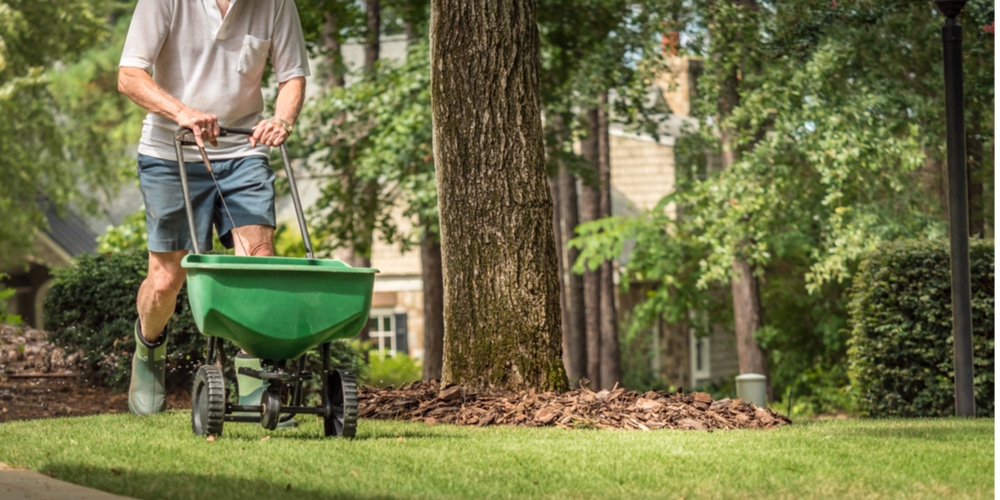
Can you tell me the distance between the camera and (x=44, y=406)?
7.73m

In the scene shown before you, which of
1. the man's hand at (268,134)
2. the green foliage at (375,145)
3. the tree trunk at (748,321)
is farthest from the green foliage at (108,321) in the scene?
the tree trunk at (748,321)

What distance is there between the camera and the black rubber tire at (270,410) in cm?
495

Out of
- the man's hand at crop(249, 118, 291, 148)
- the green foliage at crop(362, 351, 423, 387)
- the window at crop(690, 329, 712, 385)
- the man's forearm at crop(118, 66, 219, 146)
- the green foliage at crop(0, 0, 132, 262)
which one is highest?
the green foliage at crop(0, 0, 132, 262)

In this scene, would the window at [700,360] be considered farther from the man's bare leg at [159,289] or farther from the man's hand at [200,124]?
the man's hand at [200,124]

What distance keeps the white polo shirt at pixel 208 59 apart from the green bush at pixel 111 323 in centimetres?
261

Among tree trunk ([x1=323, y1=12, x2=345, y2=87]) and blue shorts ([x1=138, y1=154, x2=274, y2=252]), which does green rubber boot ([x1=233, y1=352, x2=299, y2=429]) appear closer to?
blue shorts ([x1=138, y1=154, x2=274, y2=252])

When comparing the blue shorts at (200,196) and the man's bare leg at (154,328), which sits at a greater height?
the blue shorts at (200,196)

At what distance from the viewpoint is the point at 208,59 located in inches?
219

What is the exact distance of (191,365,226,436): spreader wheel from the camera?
4895 millimetres

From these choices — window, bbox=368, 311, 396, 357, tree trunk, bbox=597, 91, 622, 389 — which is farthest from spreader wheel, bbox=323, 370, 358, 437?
window, bbox=368, 311, 396, 357

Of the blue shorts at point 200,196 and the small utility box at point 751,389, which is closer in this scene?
the blue shorts at point 200,196

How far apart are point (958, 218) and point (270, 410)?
4436mm

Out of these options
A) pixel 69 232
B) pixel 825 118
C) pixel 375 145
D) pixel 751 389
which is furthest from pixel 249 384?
pixel 69 232

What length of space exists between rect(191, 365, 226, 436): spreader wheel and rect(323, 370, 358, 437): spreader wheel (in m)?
0.43
